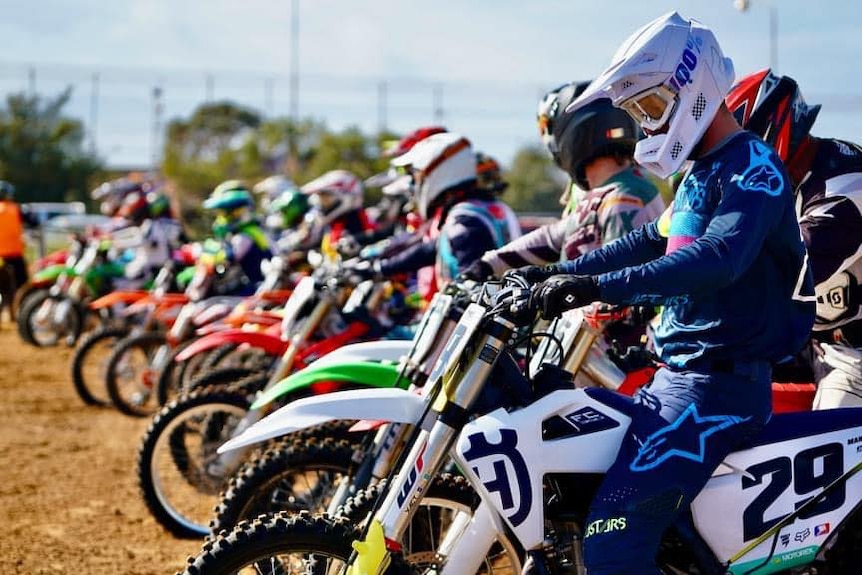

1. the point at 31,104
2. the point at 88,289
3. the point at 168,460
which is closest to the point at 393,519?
the point at 168,460

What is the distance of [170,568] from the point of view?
5.11 m

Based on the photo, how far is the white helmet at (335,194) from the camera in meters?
10.6

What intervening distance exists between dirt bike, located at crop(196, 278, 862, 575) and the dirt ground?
218cm

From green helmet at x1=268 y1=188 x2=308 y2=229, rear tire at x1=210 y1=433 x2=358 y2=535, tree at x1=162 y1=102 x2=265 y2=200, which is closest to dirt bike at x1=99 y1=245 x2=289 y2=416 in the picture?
green helmet at x1=268 y1=188 x2=308 y2=229

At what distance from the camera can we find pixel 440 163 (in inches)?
246

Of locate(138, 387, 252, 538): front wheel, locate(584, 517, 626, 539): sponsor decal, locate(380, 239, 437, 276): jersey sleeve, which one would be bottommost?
locate(138, 387, 252, 538): front wheel

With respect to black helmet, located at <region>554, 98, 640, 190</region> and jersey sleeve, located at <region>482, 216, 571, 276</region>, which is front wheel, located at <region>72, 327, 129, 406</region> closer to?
jersey sleeve, located at <region>482, 216, 571, 276</region>

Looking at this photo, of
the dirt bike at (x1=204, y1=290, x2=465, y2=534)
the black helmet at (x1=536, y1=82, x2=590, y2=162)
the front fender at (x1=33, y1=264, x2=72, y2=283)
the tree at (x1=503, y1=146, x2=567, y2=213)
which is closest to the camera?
the dirt bike at (x1=204, y1=290, x2=465, y2=534)

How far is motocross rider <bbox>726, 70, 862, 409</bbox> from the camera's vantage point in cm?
394

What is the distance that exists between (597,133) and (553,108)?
352 millimetres

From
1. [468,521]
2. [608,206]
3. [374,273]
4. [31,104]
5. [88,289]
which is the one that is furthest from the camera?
[31,104]

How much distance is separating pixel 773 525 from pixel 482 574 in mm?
920

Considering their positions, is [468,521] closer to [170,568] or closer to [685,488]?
[685,488]

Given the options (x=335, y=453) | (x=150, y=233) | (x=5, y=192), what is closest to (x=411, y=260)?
(x=335, y=453)
